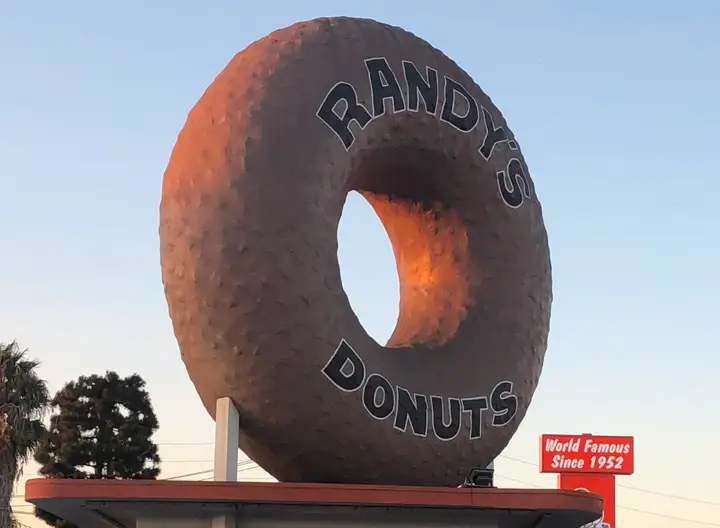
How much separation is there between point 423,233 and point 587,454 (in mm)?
23817

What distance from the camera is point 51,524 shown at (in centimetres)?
2605

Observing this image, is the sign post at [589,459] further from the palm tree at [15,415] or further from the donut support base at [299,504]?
the donut support base at [299,504]

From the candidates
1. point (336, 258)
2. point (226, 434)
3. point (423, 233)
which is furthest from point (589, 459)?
point (226, 434)

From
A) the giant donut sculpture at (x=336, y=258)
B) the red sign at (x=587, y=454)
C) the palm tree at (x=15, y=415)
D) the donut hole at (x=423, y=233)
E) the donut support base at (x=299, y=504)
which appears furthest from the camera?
the red sign at (x=587, y=454)

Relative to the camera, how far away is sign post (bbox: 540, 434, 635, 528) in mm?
33156

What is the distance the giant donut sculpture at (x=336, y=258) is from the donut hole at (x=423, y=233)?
23 millimetres

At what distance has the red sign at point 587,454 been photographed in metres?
33.2

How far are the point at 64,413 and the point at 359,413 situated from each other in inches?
798

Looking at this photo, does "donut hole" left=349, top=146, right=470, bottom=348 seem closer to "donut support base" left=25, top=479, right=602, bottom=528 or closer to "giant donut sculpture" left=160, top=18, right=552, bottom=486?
"giant donut sculpture" left=160, top=18, right=552, bottom=486

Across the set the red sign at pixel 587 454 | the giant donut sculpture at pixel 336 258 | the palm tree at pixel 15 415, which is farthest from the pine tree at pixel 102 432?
the giant donut sculpture at pixel 336 258

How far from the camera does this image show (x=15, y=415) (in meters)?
22.8

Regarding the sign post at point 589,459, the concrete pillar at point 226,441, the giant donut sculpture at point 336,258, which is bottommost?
the concrete pillar at point 226,441

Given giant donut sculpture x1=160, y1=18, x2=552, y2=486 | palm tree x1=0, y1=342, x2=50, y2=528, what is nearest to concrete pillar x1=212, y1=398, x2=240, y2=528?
giant donut sculpture x1=160, y1=18, x2=552, y2=486

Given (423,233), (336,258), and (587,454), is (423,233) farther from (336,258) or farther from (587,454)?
(587,454)
